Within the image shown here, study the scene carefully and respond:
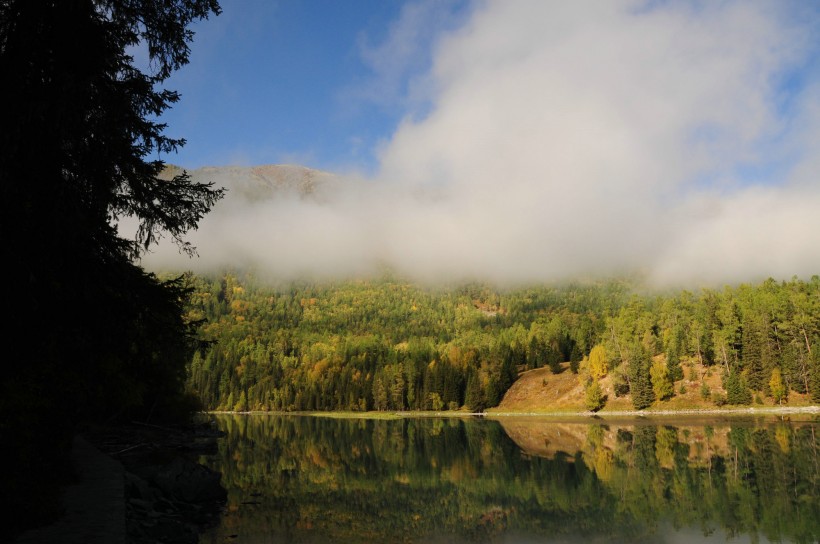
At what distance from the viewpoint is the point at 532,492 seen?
117ft

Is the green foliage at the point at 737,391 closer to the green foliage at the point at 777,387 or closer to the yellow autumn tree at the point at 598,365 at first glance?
the green foliage at the point at 777,387

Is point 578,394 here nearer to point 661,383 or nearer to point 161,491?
point 661,383

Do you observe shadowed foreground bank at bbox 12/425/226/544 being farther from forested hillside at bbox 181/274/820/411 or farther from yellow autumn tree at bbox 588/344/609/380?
yellow autumn tree at bbox 588/344/609/380

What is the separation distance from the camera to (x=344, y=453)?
60188mm

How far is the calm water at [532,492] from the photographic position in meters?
26.0

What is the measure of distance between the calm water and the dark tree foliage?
1482 centimetres

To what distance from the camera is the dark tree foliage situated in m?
10.4

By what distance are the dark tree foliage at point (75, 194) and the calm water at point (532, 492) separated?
14818 mm

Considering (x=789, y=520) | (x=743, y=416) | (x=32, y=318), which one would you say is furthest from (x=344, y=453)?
(x=743, y=416)

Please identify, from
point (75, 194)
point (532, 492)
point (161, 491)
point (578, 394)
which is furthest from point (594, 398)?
point (75, 194)

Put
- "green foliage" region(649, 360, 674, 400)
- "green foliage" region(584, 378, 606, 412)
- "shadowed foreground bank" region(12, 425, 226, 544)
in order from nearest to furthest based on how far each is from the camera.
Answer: "shadowed foreground bank" region(12, 425, 226, 544) < "green foliage" region(649, 360, 674, 400) < "green foliage" region(584, 378, 606, 412)

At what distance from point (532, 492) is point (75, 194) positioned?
112 feet

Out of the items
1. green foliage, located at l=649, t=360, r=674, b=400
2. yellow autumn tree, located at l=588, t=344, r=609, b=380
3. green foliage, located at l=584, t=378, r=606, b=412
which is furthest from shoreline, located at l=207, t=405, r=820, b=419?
yellow autumn tree, located at l=588, t=344, r=609, b=380

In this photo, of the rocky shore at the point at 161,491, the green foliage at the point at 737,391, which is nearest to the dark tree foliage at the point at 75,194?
the rocky shore at the point at 161,491
